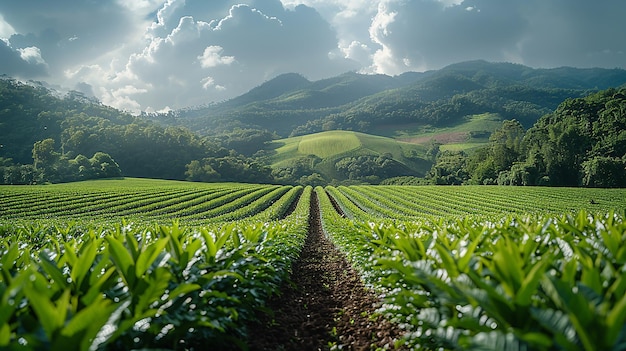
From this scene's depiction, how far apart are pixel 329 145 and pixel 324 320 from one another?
461ft

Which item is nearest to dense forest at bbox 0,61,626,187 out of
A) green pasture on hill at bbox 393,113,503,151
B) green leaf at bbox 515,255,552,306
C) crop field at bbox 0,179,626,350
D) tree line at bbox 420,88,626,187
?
tree line at bbox 420,88,626,187

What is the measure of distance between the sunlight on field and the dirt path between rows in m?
129

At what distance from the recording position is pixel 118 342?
2.12 metres

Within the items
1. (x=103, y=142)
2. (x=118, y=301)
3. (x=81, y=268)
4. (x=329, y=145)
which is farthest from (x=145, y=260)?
(x=329, y=145)

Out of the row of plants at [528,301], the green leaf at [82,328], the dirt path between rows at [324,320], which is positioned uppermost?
the green leaf at [82,328]

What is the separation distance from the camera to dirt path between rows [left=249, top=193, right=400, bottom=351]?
4324 millimetres

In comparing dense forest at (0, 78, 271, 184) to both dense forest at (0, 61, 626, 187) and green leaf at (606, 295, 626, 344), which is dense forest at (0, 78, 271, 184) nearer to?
dense forest at (0, 61, 626, 187)

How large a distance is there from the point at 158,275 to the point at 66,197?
41.1 meters

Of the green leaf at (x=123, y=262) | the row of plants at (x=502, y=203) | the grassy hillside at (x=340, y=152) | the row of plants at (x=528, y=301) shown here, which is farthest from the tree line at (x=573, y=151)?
the green leaf at (x=123, y=262)

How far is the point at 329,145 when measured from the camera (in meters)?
145

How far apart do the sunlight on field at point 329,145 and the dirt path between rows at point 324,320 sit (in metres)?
129

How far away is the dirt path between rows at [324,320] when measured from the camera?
432cm

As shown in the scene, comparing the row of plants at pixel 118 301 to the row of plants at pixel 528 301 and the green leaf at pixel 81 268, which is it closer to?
the green leaf at pixel 81 268

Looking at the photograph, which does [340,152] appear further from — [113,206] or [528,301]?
[528,301]
